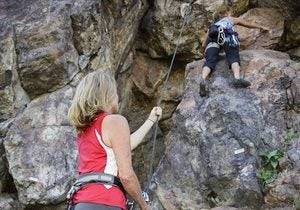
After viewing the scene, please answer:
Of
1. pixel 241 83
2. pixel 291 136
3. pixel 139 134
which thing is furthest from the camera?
pixel 241 83

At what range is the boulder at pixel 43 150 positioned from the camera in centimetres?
870

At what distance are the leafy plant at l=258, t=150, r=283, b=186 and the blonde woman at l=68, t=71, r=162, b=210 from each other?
4552 millimetres

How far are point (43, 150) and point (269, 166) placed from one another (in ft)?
13.5

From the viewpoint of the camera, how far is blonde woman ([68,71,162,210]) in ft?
9.96

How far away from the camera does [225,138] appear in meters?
8.13

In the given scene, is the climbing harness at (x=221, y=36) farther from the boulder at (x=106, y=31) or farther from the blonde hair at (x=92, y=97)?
the blonde hair at (x=92, y=97)

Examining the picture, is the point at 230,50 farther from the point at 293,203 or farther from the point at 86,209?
the point at 86,209

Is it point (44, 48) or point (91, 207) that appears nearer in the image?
point (91, 207)

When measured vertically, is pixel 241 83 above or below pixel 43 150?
above

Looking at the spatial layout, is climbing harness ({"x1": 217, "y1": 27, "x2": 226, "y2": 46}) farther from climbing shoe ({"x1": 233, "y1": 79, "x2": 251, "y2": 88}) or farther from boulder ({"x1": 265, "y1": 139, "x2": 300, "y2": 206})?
boulder ({"x1": 265, "y1": 139, "x2": 300, "y2": 206})

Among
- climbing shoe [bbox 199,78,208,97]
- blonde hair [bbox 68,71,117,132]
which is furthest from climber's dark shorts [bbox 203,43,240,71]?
Answer: blonde hair [bbox 68,71,117,132]

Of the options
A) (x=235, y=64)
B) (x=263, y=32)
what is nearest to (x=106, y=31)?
(x=235, y=64)

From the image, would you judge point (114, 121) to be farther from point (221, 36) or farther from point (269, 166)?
point (221, 36)

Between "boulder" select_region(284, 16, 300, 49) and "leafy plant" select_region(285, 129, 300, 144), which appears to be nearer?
"leafy plant" select_region(285, 129, 300, 144)
